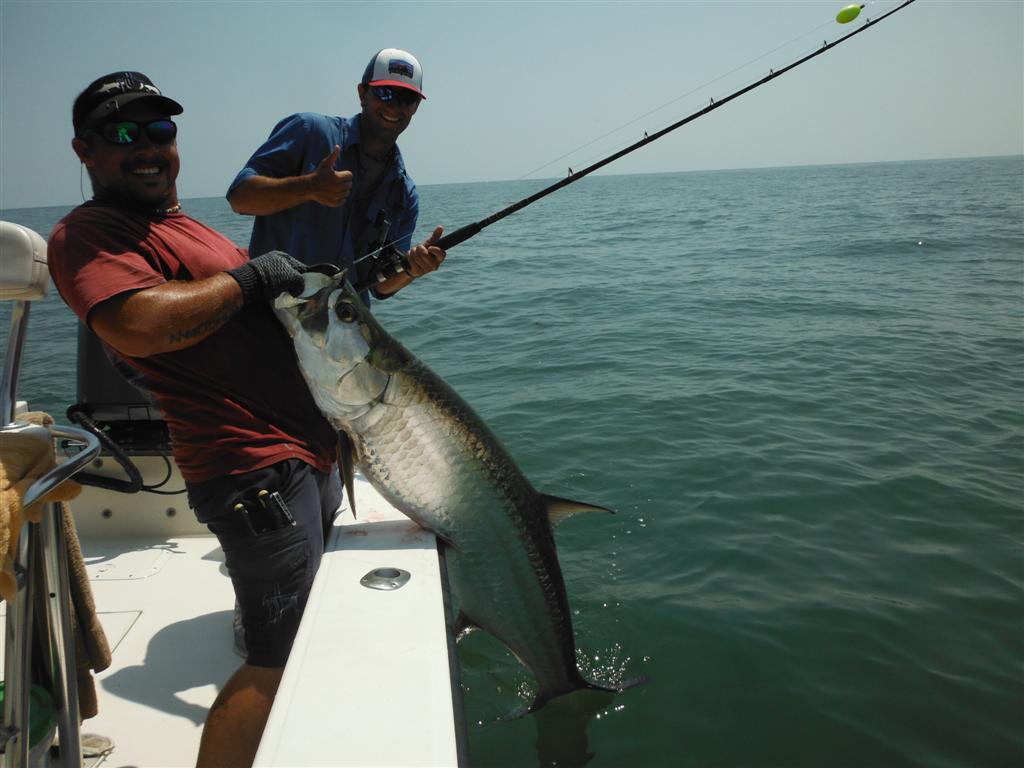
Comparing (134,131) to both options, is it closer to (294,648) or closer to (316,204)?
(316,204)

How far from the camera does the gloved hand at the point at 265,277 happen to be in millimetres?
1946

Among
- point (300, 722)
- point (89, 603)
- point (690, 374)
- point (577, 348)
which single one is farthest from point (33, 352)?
point (300, 722)

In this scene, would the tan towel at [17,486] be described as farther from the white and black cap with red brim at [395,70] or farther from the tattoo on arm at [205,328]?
the white and black cap with red brim at [395,70]

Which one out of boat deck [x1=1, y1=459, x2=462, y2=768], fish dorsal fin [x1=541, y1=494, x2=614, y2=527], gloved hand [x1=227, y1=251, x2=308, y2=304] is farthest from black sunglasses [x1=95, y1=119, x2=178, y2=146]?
fish dorsal fin [x1=541, y1=494, x2=614, y2=527]

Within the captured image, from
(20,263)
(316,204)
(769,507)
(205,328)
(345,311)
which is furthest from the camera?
(769,507)

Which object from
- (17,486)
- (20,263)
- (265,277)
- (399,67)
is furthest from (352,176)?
(17,486)

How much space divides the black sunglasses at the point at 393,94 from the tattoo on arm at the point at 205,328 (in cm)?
151

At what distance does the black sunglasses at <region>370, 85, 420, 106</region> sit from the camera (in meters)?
3.01

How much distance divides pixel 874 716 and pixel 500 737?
173cm

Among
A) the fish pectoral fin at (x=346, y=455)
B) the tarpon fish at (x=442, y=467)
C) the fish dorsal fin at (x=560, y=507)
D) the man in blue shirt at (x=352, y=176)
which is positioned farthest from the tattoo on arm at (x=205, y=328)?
the fish dorsal fin at (x=560, y=507)

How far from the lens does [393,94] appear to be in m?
3.03

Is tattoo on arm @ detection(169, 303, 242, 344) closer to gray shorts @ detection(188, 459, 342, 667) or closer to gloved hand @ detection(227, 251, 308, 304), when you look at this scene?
gloved hand @ detection(227, 251, 308, 304)

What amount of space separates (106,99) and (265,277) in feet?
2.30

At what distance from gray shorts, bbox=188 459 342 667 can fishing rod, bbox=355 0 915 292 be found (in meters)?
1.05
